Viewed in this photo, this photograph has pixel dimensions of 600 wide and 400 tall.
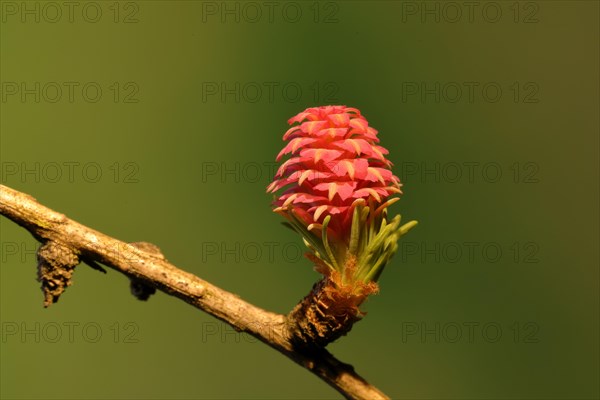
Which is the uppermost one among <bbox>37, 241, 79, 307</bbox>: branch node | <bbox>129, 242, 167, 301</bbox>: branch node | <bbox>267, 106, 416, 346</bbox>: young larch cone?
<bbox>267, 106, 416, 346</bbox>: young larch cone

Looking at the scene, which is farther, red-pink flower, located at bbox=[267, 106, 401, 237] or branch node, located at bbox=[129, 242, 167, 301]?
branch node, located at bbox=[129, 242, 167, 301]

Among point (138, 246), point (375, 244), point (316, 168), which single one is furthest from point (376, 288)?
point (138, 246)

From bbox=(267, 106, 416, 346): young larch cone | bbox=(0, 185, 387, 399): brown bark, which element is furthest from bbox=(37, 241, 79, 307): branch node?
bbox=(267, 106, 416, 346): young larch cone

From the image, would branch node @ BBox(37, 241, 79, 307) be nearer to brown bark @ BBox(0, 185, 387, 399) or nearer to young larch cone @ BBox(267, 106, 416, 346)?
brown bark @ BBox(0, 185, 387, 399)

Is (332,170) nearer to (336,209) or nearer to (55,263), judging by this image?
(336,209)

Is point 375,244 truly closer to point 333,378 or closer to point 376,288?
point 376,288

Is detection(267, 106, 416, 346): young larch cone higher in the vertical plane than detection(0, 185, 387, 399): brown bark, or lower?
higher
